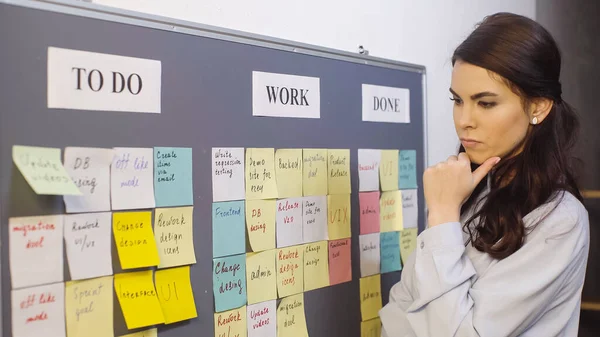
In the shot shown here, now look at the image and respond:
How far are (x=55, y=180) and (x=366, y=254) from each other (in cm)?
86

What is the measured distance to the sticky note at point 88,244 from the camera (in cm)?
94

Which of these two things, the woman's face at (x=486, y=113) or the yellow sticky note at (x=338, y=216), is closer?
the woman's face at (x=486, y=113)

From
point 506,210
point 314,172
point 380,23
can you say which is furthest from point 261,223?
point 380,23

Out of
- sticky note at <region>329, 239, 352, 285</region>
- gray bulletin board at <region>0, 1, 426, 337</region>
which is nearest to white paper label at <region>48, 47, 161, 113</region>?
gray bulletin board at <region>0, 1, 426, 337</region>

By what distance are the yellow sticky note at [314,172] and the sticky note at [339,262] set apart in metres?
0.15

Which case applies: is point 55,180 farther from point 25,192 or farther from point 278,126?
point 278,126

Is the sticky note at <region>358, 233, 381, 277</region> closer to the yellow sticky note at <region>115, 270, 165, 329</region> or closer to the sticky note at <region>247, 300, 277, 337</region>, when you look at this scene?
the sticky note at <region>247, 300, 277, 337</region>

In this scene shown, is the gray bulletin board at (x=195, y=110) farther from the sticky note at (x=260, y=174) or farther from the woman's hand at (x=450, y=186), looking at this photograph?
the woman's hand at (x=450, y=186)

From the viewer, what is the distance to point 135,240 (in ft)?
3.33

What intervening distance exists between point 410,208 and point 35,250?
1047mm

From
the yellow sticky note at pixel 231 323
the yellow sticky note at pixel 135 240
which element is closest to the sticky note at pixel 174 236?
the yellow sticky note at pixel 135 240

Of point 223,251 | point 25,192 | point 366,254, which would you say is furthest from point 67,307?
point 366,254

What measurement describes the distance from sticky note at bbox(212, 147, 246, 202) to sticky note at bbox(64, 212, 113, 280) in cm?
24

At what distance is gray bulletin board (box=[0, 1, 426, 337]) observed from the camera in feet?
2.89
